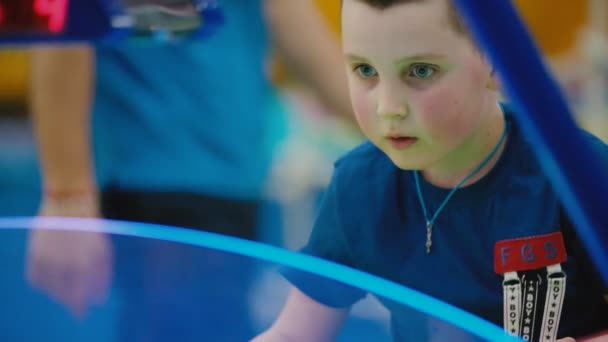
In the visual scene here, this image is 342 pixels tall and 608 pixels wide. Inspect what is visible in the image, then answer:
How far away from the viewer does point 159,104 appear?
2.33 feet

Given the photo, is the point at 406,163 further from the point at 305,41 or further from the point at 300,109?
the point at 300,109

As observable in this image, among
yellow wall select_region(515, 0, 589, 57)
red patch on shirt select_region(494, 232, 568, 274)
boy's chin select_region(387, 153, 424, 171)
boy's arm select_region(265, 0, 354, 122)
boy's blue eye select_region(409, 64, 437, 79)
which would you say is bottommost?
red patch on shirt select_region(494, 232, 568, 274)

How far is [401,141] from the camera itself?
Answer: 12.6 inches

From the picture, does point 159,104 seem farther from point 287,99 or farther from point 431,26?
point 287,99

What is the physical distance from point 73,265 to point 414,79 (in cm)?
19

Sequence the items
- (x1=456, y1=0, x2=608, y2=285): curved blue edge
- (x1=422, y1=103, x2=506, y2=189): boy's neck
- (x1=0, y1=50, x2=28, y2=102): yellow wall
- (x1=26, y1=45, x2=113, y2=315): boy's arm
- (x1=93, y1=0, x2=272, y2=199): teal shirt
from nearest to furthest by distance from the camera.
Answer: (x1=456, y1=0, x2=608, y2=285): curved blue edge, (x1=422, y1=103, x2=506, y2=189): boy's neck, (x1=26, y1=45, x2=113, y2=315): boy's arm, (x1=93, y1=0, x2=272, y2=199): teal shirt, (x1=0, y1=50, x2=28, y2=102): yellow wall

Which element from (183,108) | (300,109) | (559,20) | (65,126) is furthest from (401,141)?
(559,20)

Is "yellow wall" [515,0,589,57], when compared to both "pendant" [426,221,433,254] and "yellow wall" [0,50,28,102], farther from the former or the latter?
"pendant" [426,221,433,254]

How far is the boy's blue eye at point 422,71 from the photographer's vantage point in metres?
0.31

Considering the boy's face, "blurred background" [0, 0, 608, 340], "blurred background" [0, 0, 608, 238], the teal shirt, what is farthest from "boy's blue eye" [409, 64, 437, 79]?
"blurred background" [0, 0, 608, 238]

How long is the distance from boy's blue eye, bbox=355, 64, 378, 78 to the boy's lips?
20 millimetres

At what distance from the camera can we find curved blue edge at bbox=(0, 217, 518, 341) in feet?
1.00

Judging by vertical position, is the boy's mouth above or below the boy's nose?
below

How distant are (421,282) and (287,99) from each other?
918mm
